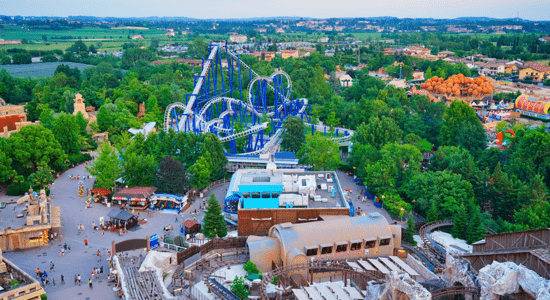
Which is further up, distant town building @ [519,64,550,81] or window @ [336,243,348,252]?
distant town building @ [519,64,550,81]

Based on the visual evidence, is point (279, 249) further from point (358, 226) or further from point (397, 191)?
point (397, 191)

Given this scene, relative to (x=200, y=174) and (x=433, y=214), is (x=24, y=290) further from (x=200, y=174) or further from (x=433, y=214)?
(x=433, y=214)

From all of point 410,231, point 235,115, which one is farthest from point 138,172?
point 235,115

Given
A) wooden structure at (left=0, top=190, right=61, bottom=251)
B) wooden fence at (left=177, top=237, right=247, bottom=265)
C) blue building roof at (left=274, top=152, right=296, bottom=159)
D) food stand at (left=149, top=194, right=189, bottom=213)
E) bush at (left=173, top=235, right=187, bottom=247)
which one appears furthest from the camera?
blue building roof at (left=274, top=152, right=296, bottom=159)

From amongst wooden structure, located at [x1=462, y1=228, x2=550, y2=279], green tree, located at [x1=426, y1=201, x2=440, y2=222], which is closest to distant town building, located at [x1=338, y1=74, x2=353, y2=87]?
green tree, located at [x1=426, y1=201, x2=440, y2=222]

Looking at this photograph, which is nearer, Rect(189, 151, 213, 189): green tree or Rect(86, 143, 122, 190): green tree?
Rect(86, 143, 122, 190): green tree

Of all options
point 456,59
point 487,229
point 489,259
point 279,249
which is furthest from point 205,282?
point 456,59

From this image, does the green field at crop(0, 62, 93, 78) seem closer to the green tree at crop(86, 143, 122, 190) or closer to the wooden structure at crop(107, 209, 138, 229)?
the green tree at crop(86, 143, 122, 190)
